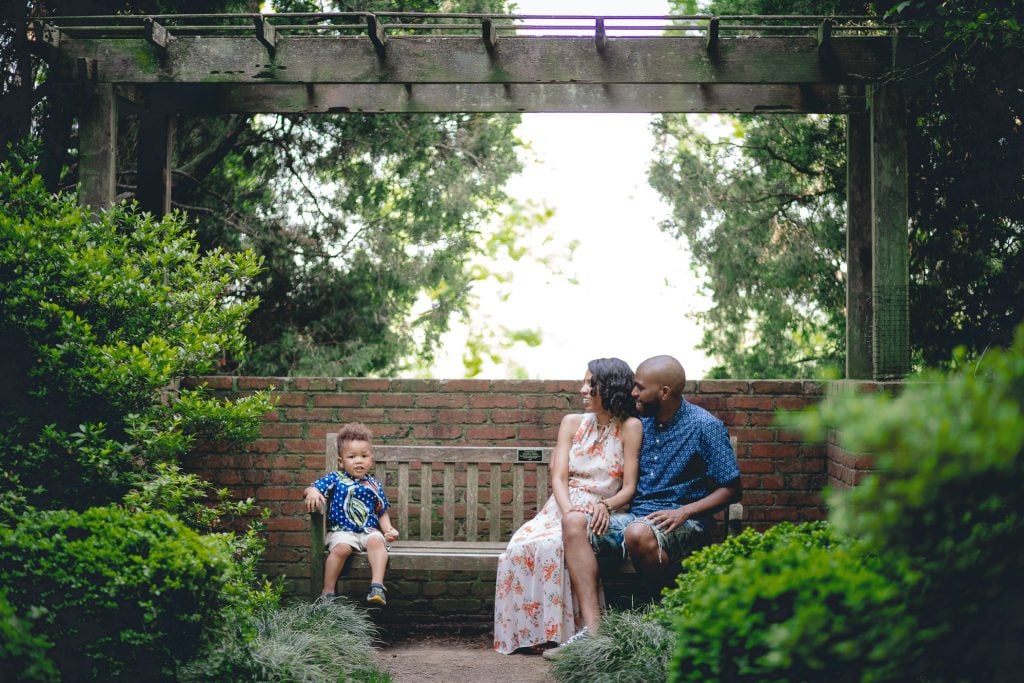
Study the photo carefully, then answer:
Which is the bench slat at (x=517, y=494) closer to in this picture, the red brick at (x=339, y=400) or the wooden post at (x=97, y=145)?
the red brick at (x=339, y=400)

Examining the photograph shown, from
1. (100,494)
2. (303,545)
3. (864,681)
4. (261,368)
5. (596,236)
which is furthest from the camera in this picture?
(596,236)

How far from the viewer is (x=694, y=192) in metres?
9.13

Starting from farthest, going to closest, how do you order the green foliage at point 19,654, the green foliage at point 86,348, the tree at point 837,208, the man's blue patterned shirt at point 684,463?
the tree at point 837,208 < the man's blue patterned shirt at point 684,463 < the green foliage at point 86,348 < the green foliage at point 19,654

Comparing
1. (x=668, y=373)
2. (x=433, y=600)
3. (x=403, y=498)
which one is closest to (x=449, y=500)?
(x=403, y=498)

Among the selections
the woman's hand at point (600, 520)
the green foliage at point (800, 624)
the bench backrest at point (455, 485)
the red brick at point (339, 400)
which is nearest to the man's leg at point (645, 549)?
the woman's hand at point (600, 520)

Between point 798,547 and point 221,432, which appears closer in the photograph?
point 798,547

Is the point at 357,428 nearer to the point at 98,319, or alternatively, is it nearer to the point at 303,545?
the point at 303,545

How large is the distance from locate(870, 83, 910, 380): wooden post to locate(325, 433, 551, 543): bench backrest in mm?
2049

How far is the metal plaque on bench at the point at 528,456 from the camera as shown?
18.1 ft

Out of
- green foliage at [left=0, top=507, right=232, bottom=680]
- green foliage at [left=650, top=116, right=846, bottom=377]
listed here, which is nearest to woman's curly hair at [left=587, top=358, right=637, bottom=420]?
green foliage at [left=0, top=507, right=232, bottom=680]

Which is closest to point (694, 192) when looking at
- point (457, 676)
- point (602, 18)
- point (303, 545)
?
point (602, 18)

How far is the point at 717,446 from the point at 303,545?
8.67 feet

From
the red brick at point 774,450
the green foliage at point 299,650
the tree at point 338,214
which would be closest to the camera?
the green foliage at point 299,650

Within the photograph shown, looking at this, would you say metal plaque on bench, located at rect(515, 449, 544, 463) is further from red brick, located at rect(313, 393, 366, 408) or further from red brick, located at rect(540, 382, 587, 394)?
red brick, located at rect(313, 393, 366, 408)
